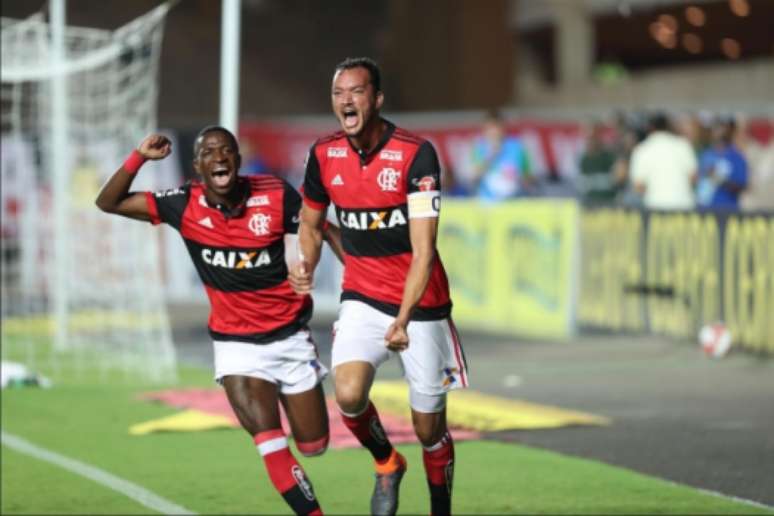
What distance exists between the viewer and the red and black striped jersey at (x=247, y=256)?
845 centimetres

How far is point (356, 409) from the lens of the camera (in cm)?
818

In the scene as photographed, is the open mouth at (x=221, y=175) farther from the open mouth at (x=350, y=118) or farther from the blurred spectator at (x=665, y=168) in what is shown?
the blurred spectator at (x=665, y=168)

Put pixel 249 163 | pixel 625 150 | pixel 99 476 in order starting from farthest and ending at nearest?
pixel 249 163 → pixel 625 150 → pixel 99 476

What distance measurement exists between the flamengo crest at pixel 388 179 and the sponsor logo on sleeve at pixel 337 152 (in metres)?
0.23

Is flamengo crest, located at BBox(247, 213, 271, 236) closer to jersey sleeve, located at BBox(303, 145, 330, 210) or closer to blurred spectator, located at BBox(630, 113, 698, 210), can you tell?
jersey sleeve, located at BBox(303, 145, 330, 210)

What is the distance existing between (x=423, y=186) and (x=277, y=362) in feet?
4.23

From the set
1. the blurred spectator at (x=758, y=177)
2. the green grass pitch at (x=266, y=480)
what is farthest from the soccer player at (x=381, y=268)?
the blurred spectator at (x=758, y=177)

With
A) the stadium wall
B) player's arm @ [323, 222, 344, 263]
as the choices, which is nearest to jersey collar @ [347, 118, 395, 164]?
player's arm @ [323, 222, 344, 263]

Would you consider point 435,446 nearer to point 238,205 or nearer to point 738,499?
point 238,205

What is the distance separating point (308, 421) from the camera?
8.53m

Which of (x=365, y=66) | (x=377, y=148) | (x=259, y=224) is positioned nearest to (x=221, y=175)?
(x=259, y=224)

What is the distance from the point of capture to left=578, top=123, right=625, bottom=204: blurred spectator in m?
21.8

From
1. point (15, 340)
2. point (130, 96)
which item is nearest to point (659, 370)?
point (130, 96)

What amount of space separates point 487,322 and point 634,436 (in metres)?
8.88
